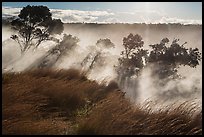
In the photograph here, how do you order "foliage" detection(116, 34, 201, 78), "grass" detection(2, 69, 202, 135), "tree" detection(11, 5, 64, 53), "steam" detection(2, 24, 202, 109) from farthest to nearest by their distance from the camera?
"tree" detection(11, 5, 64, 53) → "foliage" detection(116, 34, 201, 78) → "steam" detection(2, 24, 202, 109) → "grass" detection(2, 69, 202, 135)

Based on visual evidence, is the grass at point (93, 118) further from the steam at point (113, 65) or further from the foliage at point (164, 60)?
the foliage at point (164, 60)

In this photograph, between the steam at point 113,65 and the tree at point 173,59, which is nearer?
the steam at point 113,65

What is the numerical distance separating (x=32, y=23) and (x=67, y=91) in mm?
22203

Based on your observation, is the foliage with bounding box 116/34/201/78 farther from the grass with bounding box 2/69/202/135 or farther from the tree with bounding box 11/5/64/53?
the grass with bounding box 2/69/202/135

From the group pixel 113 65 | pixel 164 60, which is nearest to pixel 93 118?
pixel 164 60

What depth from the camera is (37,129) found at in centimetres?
646

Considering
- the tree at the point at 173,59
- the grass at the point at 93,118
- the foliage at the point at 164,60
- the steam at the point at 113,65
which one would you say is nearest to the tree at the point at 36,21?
the steam at the point at 113,65

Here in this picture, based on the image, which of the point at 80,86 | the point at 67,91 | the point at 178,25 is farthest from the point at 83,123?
the point at 178,25

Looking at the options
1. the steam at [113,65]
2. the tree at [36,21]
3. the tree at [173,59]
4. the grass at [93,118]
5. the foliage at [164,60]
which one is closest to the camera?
the grass at [93,118]

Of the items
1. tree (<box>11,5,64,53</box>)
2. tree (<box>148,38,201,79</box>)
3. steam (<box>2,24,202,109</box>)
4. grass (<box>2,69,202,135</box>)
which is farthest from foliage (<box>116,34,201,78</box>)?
grass (<box>2,69,202,135</box>)

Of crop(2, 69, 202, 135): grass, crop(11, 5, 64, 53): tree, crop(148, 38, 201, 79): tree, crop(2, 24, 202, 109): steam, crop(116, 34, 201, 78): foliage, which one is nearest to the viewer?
crop(2, 69, 202, 135): grass

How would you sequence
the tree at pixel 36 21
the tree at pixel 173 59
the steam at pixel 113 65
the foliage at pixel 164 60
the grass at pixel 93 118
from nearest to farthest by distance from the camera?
the grass at pixel 93 118 → the steam at pixel 113 65 → the tree at pixel 173 59 → the foliage at pixel 164 60 → the tree at pixel 36 21

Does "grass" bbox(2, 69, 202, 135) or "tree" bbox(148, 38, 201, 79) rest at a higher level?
"grass" bbox(2, 69, 202, 135)

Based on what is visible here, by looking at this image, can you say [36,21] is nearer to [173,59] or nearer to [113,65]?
[113,65]
